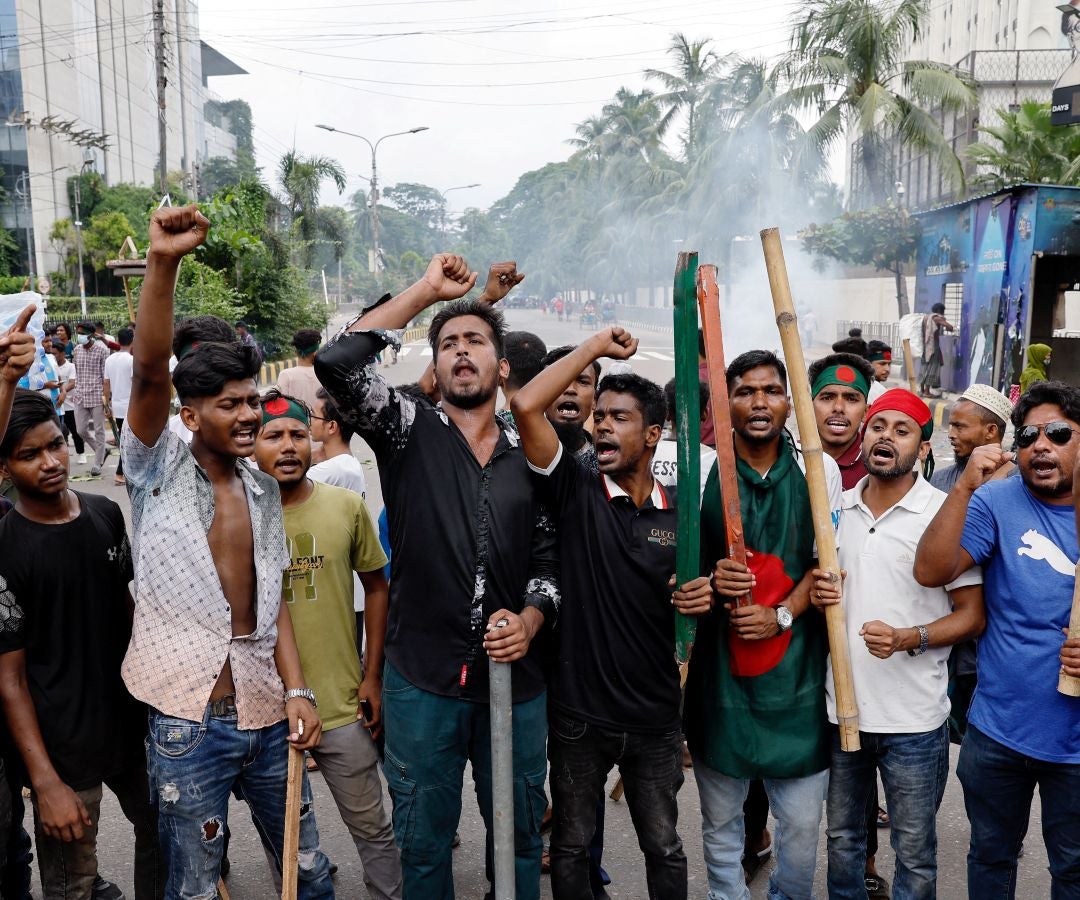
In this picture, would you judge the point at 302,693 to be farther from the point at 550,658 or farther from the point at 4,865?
the point at 4,865

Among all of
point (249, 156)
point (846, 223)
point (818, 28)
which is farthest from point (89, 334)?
point (249, 156)

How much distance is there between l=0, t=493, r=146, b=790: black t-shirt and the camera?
2.71 metres

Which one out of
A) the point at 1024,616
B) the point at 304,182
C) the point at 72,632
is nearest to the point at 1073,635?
the point at 1024,616

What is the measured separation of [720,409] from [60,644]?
1952 mm

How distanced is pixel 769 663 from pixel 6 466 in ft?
7.46

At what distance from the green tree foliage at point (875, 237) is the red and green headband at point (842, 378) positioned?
1856 cm

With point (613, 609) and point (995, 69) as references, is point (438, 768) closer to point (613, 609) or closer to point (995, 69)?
point (613, 609)

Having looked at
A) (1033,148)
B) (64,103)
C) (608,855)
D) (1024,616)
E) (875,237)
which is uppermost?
(64,103)

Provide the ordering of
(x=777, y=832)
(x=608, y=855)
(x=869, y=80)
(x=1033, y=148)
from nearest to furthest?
(x=777, y=832) → (x=608, y=855) → (x=1033, y=148) → (x=869, y=80)

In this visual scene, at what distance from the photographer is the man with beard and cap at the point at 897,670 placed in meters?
2.89

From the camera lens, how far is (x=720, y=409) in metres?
2.62

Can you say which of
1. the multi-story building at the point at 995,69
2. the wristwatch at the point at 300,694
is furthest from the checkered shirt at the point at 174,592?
the multi-story building at the point at 995,69

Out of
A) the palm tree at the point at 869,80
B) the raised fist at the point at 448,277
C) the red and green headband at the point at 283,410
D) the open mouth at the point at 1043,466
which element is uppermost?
the palm tree at the point at 869,80

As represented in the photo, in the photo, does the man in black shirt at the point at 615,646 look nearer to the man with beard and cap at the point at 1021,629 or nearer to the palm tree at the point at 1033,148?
the man with beard and cap at the point at 1021,629
